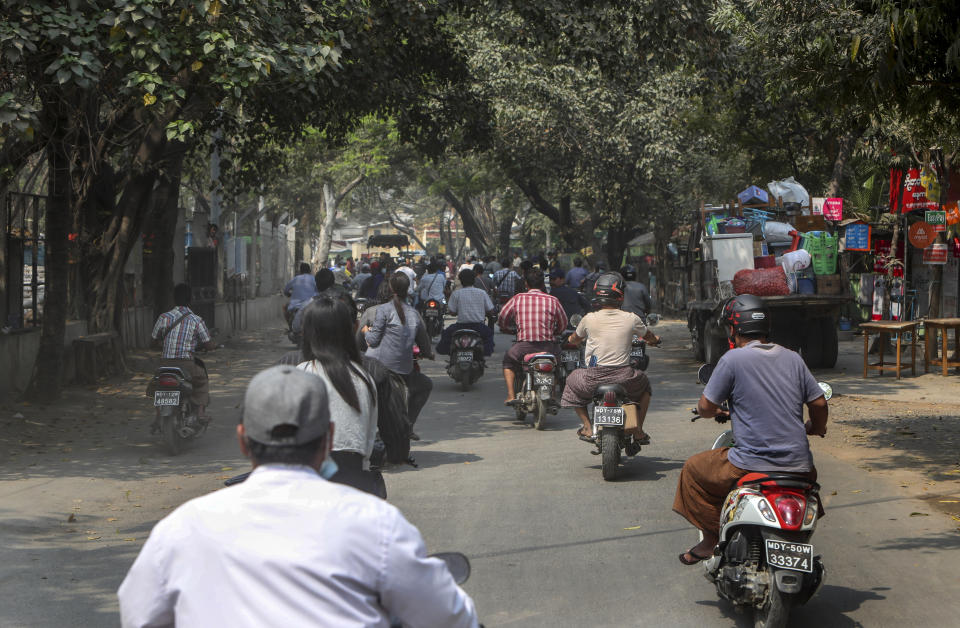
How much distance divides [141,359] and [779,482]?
1490cm

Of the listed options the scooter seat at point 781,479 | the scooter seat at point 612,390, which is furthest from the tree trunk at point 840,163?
the scooter seat at point 781,479

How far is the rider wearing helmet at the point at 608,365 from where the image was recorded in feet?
30.4

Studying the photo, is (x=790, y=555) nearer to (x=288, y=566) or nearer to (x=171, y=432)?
(x=288, y=566)

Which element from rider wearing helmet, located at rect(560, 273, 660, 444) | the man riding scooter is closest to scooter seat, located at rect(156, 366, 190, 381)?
rider wearing helmet, located at rect(560, 273, 660, 444)

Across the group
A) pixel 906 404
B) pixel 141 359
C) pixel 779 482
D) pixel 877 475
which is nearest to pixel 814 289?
pixel 906 404

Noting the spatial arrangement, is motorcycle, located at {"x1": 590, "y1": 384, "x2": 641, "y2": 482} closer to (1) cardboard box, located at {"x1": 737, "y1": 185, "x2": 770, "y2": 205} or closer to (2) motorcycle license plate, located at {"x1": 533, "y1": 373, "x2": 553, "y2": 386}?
(2) motorcycle license plate, located at {"x1": 533, "y1": 373, "x2": 553, "y2": 386}

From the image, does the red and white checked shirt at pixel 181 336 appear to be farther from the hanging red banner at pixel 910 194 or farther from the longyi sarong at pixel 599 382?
the hanging red banner at pixel 910 194

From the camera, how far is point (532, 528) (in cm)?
734

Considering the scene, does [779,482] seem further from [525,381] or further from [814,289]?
[814,289]

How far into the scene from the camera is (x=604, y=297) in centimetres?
965

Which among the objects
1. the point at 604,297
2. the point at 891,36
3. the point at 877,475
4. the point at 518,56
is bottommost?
the point at 877,475

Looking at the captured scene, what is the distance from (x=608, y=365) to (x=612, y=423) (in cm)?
68

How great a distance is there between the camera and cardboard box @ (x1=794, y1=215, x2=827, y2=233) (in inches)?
760

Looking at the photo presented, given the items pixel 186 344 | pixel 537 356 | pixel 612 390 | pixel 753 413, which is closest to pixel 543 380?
pixel 537 356
